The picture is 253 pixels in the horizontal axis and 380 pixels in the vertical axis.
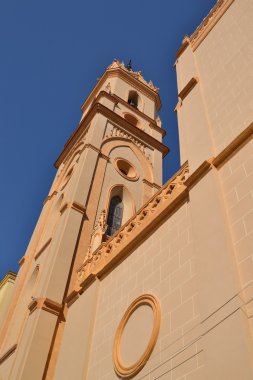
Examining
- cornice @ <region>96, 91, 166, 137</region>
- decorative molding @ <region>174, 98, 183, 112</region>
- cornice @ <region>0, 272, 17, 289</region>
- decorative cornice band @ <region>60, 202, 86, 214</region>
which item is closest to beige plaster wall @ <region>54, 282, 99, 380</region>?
decorative cornice band @ <region>60, 202, 86, 214</region>

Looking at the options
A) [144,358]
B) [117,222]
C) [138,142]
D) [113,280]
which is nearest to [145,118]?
[138,142]

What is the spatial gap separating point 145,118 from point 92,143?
19.2 feet

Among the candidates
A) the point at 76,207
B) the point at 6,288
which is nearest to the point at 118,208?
the point at 76,207

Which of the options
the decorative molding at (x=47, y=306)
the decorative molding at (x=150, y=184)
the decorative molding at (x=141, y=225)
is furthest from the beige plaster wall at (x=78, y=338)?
the decorative molding at (x=150, y=184)

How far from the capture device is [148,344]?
5.05 meters

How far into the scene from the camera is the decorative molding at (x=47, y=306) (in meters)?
8.12

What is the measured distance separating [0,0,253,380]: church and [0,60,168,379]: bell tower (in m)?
0.05

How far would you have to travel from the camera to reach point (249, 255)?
13.2 ft

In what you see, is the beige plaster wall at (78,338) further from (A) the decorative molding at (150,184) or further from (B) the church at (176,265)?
(A) the decorative molding at (150,184)

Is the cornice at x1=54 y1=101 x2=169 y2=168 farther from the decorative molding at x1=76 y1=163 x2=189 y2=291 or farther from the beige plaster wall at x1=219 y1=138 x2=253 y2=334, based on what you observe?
the beige plaster wall at x1=219 y1=138 x2=253 y2=334

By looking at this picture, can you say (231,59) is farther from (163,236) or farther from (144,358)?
(144,358)

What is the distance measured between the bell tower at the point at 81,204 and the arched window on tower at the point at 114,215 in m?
0.03

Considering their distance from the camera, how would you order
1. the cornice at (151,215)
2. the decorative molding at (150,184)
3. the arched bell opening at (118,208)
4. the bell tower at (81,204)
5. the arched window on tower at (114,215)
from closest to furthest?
the cornice at (151,215) < the bell tower at (81,204) < the arched window on tower at (114,215) < the arched bell opening at (118,208) < the decorative molding at (150,184)

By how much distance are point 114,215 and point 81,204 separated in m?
1.66
